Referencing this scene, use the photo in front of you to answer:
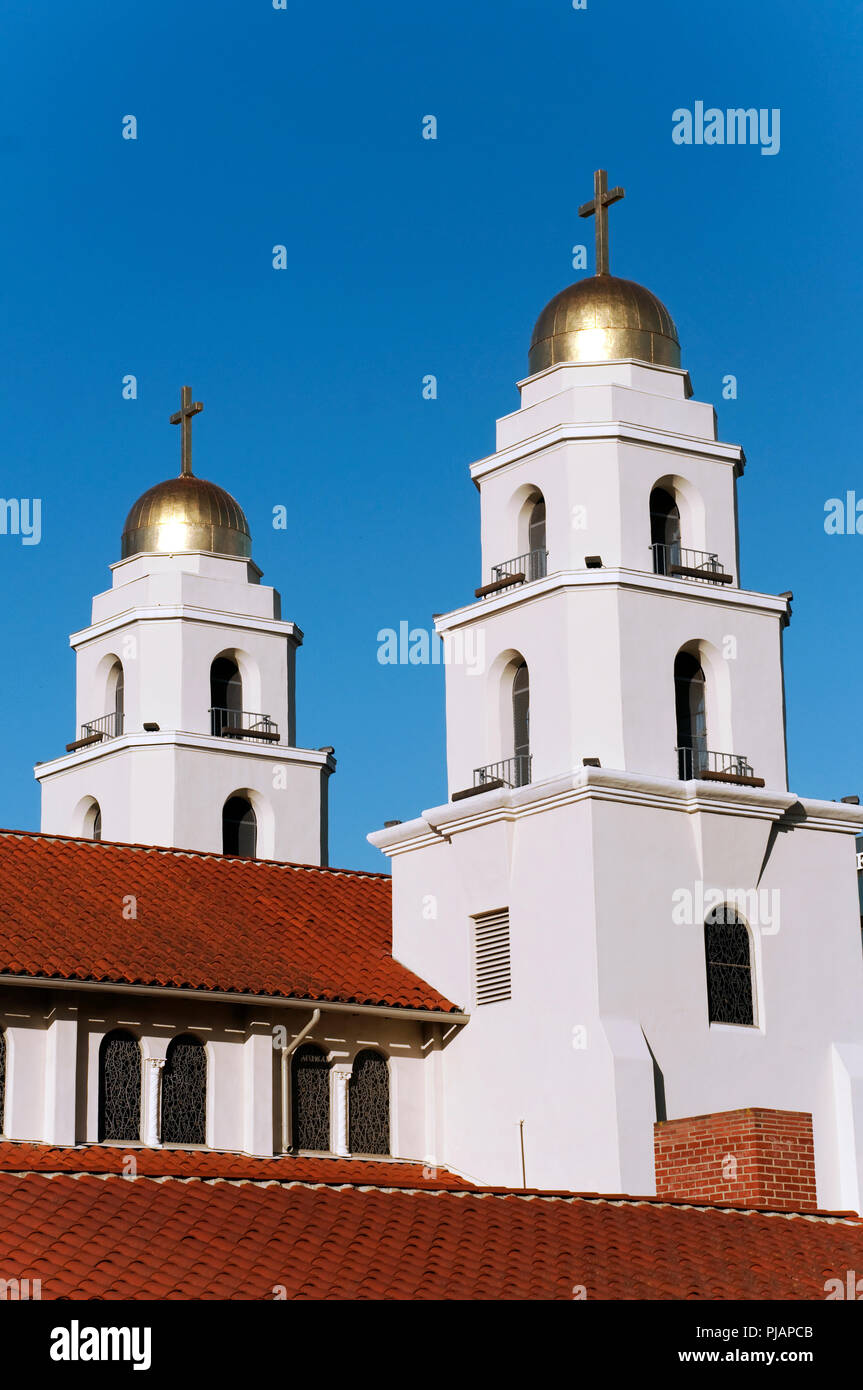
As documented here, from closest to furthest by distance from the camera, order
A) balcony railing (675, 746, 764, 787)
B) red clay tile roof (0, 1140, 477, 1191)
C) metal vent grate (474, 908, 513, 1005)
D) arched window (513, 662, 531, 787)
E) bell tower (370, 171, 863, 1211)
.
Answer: red clay tile roof (0, 1140, 477, 1191) < bell tower (370, 171, 863, 1211) < metal vent grate (474, 908, 513, 1005) < balcony railing (675, 746, 764, 787) < arched window (513, 662, 531, 787)

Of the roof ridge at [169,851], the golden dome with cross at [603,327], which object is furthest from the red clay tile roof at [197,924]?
the golden dome with cross at [603,327]

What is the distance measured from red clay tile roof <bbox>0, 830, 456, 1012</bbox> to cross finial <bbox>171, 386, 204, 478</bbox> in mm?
11301

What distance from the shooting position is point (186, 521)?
4403 centimetres

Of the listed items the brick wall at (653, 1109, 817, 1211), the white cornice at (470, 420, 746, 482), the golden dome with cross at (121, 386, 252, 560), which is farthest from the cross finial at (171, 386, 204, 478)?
the brick wall at (653, 1109, 817, 1211)

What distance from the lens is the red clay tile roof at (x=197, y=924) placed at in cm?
3105

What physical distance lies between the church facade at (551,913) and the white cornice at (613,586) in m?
0.04

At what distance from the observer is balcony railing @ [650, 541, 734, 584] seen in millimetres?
34344

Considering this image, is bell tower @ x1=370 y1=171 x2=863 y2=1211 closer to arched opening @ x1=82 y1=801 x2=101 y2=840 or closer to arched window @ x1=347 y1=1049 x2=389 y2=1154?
arched window @ x1=347 y1=1049 x2=389 y2=1154

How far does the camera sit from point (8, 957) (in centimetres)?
3005

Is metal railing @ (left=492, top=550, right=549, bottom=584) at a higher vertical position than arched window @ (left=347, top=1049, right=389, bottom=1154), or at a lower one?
higher

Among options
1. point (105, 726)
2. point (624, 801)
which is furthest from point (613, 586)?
point (105, 726)

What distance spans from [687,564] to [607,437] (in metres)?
2.20

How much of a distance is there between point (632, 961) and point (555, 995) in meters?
1.13
